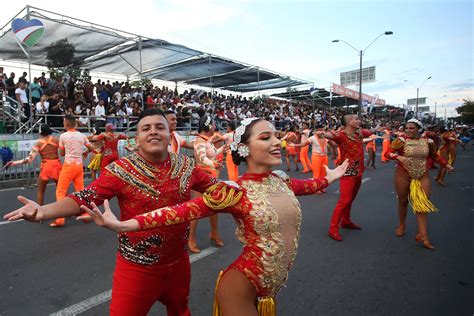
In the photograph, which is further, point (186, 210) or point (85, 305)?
point (85, 305)

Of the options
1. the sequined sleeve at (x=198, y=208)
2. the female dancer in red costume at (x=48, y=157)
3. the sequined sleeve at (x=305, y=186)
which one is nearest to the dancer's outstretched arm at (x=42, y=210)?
the sequined sleeve at (x=198, y=208)

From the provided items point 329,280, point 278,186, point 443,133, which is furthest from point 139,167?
point 443,133

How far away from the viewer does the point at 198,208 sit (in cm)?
186

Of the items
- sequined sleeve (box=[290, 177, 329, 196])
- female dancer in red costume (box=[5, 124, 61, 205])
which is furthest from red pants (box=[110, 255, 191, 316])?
female dancer in red costume (box=[5, 124, 61, 205])

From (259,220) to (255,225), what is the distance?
39 mm

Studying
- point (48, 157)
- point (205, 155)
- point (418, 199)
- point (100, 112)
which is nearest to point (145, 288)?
point (205, 155)

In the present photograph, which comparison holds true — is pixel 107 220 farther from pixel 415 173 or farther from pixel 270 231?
pixel 415 173

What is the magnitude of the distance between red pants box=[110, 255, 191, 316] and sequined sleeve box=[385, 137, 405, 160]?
4.03 metres

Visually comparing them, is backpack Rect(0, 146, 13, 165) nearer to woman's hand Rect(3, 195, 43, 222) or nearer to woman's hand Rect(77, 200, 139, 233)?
woman's hand Rect(3, 195, 43, 222)

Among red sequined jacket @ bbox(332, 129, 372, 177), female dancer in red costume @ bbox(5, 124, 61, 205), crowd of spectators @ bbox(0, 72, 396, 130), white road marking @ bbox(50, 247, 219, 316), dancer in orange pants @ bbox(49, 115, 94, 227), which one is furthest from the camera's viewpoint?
crowd of spectators @ bbox(0, 72, 396, 130)

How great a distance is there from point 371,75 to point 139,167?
4592 cm

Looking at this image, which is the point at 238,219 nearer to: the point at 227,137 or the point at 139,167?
the point at 139,167

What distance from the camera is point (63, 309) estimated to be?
3.09m

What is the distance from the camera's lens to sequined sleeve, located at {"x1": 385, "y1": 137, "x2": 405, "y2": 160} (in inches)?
199
